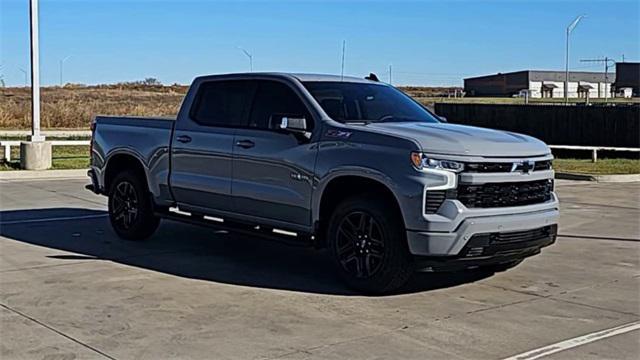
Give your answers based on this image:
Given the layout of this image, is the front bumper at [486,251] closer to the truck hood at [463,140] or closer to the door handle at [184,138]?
the truck hood at [463,140]

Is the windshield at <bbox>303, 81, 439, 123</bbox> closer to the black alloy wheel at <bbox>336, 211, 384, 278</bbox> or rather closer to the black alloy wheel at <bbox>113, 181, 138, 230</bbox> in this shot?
the black alloy wheel at <bbox>336, 211, 384, 278</bbox>

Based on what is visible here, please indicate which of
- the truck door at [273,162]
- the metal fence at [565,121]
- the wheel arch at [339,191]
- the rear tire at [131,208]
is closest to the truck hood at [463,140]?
the wheel arch at [339,191]

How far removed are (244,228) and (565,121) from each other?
96.2 feet

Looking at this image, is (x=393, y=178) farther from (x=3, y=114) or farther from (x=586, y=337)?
(x=3, y=114)

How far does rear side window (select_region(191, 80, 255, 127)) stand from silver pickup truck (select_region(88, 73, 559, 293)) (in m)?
0.02

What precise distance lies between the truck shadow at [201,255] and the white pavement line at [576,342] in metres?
1.86

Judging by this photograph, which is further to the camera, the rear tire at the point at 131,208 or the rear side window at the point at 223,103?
the rear tire at the point at 131,208

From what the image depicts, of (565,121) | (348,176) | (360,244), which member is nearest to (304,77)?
(348,176)

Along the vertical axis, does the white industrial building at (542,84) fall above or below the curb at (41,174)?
above

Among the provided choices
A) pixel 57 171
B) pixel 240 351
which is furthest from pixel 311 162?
pixel 57 171

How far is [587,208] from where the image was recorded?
49.0 feet

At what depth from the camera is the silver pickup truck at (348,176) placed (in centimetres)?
721

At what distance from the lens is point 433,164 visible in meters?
7.16

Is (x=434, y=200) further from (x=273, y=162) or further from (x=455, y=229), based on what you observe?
(x=273, y=162)
